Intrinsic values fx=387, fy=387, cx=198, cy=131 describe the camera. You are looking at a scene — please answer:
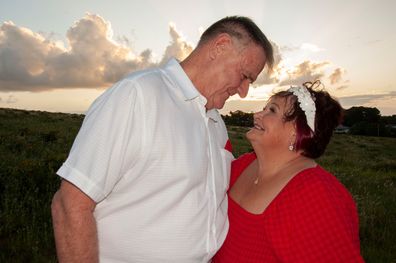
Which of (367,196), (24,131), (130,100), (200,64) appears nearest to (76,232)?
(130,100)

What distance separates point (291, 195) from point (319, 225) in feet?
1.08

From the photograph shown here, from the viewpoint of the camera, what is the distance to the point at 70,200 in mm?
2209

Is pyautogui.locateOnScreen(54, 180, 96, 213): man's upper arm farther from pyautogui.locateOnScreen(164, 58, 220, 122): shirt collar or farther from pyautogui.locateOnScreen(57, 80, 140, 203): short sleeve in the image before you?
pyautogui.locateOnScreen(164, 58, 220, 122): shirt collar

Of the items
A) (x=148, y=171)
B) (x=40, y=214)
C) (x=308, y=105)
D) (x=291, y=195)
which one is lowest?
(x=40, y=214)

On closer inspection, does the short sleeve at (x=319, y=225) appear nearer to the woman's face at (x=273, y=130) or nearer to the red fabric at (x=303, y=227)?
the red fabric at (x=303, y=227)

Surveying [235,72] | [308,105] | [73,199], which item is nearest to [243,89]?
[235,72]

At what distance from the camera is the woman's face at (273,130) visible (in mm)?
3625

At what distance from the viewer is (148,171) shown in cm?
244

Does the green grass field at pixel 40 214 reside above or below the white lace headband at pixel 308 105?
below

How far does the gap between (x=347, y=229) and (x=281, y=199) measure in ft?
1.81

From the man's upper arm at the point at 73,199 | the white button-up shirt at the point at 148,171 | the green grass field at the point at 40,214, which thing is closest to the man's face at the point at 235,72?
the white button-up shirt at the point at 148,171

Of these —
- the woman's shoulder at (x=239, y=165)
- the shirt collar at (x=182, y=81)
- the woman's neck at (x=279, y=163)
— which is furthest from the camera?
the woman's shoulder at (x=239, y=165)

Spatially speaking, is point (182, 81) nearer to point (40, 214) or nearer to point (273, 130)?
point (273, 130)

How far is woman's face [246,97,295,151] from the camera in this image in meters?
3.62
